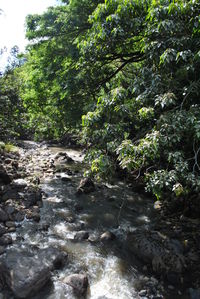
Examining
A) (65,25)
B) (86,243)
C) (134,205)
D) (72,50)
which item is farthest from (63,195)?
(65,25)

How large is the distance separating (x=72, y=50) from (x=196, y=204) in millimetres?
5955

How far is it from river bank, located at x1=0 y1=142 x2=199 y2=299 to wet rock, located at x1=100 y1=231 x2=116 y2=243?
22mm

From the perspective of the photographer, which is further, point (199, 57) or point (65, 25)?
point (65, 25)

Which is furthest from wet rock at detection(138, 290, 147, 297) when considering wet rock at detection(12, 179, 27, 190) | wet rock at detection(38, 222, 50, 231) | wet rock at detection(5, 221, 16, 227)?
wet rock at detection(12, 179, 27, 190)

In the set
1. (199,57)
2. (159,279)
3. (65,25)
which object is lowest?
(159,279)

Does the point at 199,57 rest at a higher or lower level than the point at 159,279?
higher

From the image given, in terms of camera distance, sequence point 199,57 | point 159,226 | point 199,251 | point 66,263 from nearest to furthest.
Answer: point 199,57, point 66,263, point 199,251, point 159,226

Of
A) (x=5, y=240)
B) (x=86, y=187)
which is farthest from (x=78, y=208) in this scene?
(x=5, y=240)

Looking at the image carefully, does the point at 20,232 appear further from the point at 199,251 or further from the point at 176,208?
the point at 176,208

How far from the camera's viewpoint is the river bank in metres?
3.63

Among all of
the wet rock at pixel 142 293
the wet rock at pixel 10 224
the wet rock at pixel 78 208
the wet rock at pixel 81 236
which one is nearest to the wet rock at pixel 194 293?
the wet rock at pixel 142 293

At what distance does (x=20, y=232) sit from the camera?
16.3ft

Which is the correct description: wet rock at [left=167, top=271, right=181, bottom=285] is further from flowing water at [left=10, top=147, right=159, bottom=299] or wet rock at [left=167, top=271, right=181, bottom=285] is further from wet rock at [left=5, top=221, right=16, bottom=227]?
wet rock at [left=5, top=221, right=16, bottom=227]

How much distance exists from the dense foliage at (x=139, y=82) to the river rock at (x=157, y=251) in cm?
111
